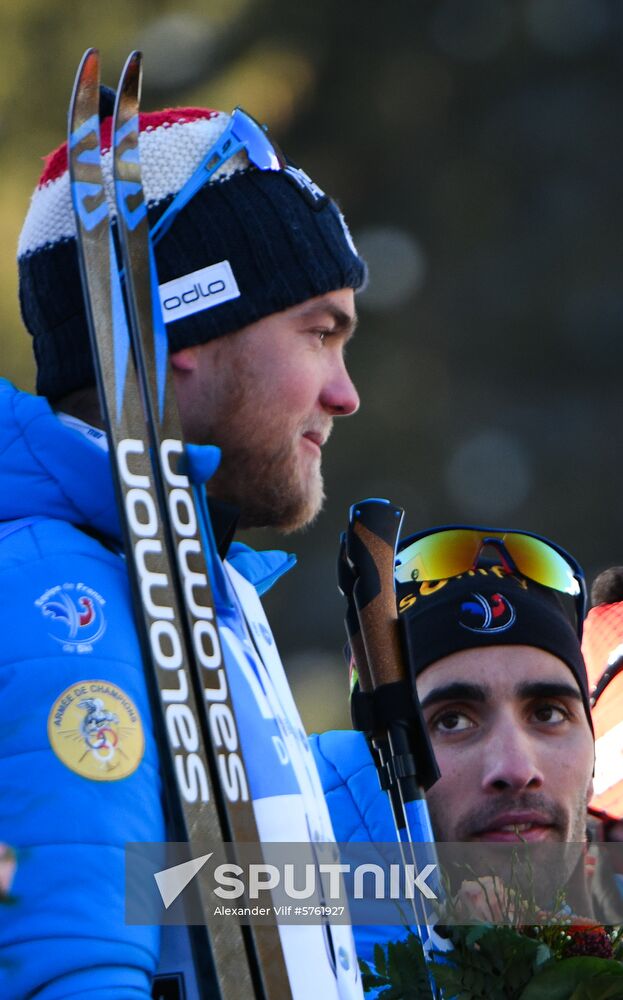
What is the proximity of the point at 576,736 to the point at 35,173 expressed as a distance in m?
2.98

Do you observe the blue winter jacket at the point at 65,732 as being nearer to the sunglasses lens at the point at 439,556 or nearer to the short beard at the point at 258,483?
the short beard at the point at 258,483

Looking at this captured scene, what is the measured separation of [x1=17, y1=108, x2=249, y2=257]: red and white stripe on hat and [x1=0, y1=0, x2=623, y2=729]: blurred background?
10.1 feet

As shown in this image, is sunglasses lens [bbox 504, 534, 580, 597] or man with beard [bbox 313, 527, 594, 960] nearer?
man with beard [bbox 313, 527, 594, 960]

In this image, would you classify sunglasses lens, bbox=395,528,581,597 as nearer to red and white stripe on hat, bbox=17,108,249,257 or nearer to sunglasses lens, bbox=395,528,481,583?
sunglasses lens, bbox=395,528,481,583

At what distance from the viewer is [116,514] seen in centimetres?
149

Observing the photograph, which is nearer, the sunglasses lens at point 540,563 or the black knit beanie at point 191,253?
the black knit beanie at point 191,253

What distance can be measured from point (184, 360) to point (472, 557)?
740 millimetres

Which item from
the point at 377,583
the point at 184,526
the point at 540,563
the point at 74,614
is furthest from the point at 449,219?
the point at 74,614

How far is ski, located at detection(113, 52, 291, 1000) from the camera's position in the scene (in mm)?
1377

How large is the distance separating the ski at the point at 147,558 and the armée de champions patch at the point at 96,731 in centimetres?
4

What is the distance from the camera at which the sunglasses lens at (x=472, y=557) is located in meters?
2.30

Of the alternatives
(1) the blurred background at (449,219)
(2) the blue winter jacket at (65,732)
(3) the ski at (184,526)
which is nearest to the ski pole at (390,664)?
(3) the ski at (184,526)

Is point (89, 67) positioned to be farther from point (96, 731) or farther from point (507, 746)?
point (507, 746)

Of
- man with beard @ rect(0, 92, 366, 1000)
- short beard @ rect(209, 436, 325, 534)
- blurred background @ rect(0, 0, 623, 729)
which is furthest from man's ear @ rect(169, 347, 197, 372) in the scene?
blurred background @ rect(0, 0, 623, 729)
